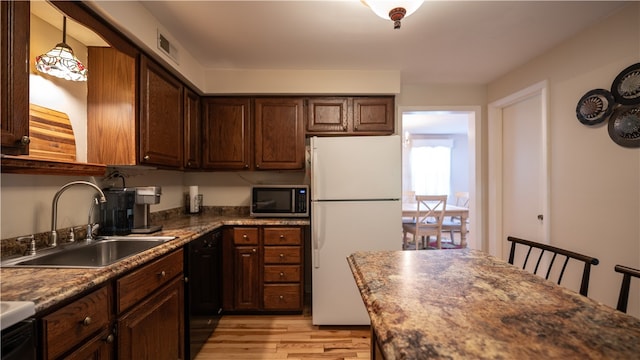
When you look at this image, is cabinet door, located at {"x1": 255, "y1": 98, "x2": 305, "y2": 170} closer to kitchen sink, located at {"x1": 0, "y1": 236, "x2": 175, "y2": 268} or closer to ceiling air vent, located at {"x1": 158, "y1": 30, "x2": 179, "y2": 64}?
ceiling air vent, located at {"x1": 158, "y1": 30, "x2": 179, "y2": 64}

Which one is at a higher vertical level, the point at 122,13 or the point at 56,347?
the point at 122,13

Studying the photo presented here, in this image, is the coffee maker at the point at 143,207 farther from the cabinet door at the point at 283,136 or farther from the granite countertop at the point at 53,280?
the cabinet door at the point at 283,136

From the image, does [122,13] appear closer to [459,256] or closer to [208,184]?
[208,184]

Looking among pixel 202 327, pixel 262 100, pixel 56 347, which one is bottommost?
pixel 202 327

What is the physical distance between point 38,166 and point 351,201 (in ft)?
6.12

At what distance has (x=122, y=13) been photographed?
1474 mm

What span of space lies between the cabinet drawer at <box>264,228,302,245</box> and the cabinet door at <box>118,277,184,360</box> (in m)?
0.85

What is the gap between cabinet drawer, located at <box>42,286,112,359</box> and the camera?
832 mm

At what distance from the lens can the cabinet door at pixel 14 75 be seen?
0.94 metres

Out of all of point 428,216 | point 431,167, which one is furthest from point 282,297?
point 431,167

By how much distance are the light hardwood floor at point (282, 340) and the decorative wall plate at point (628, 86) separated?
2.32 metres

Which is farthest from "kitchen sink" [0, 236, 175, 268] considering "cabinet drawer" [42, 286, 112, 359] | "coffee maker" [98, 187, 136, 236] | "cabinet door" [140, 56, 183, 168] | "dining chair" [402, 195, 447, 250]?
"dining chair" [402, 195, 447, 250]

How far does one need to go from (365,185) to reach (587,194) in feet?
5.06

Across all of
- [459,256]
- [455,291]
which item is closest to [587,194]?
[459,256]
